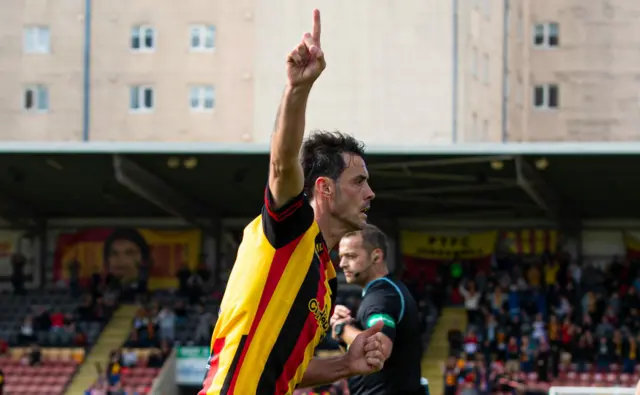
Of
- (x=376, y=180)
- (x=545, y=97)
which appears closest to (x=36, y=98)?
(x=545, y=97)

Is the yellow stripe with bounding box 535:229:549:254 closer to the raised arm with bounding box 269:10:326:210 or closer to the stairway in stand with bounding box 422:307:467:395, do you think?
the stairway in stand with bounding box 422:307:467:395

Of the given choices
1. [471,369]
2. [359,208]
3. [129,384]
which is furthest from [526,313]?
[359,208]

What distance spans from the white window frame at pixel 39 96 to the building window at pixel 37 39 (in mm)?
1463

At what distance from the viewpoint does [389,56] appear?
5081 centimetres

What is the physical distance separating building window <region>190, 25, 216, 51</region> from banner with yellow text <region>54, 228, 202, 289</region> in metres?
23.2

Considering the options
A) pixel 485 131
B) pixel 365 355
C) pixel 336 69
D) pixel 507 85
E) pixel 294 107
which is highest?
pixel 336 69

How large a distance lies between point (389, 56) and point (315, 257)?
45.5m

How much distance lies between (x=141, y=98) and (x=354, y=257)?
4882cm

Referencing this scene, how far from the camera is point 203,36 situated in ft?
185

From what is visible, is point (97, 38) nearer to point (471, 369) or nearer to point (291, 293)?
point (471, 369)

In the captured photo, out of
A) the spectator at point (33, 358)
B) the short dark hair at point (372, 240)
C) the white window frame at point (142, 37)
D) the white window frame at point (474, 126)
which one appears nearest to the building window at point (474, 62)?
the white window frame at point (474, 126)

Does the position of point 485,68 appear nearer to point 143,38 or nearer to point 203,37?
point 203,37

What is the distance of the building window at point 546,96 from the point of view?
59656 millimetres

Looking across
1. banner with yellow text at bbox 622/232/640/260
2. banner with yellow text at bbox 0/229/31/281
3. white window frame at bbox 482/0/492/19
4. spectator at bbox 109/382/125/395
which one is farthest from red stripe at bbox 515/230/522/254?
white window frame at bbox 482/0/492/19
